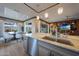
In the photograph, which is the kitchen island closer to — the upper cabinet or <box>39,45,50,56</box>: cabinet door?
<box>39,45,50,56</box>: cabinet door

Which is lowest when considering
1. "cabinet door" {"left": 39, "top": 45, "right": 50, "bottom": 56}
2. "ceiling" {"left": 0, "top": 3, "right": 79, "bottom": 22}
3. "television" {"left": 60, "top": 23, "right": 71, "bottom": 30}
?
"cabinet door" {"left": 39, "top": 45, "right": 50, "bottom": 56}

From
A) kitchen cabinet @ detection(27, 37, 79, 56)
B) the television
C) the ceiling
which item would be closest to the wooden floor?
kitchen cabinet @ detection(27, 37, 79, 56)

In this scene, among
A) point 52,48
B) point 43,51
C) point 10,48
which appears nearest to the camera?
point 52,48

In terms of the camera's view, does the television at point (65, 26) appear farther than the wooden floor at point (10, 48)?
No

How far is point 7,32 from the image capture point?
2.24 meters

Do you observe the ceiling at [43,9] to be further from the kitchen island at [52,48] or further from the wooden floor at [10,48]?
the wooden floor at [10,48]

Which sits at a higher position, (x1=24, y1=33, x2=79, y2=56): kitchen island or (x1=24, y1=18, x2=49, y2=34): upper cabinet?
(x1=24, y1=18, x2=49, y2=34): upper cabinet

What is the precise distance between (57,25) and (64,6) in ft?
1.28

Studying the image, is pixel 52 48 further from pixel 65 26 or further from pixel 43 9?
pixel 43 9

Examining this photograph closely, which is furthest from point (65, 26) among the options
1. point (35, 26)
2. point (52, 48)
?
point (35, 26)

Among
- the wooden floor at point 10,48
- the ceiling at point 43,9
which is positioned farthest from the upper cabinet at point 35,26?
the wooden floor at point 10,48

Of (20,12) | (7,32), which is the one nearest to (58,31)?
(20,12)

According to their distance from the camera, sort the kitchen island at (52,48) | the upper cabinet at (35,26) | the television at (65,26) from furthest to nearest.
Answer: the upper cabinet at (35,26), the television at (65,26), the kitchen island at (52,48)

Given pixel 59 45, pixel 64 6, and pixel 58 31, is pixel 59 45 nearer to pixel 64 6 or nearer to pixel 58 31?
pixel 58 31
